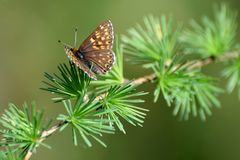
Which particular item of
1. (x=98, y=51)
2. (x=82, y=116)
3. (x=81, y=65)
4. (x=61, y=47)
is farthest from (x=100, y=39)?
(x=61, y=47)

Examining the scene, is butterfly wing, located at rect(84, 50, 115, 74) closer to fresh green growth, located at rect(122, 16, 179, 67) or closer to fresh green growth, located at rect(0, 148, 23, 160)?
fresh green growth, located at rect(122, 16, 179, 67)

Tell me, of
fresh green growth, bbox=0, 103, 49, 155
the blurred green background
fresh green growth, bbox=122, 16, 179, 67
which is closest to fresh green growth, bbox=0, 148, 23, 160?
fresh green growth, bbox=0, 103, 49, 155

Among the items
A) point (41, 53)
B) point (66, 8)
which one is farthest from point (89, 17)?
point (41, 53)

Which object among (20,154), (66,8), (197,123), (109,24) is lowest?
(197,123)

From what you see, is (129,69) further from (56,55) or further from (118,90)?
(118,90)

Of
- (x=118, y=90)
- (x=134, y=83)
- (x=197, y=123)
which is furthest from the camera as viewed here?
(x=197, y=123)

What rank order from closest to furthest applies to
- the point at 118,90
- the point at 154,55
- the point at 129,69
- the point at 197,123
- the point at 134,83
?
1. the point at 118,90
2. the point at 134,83
3. the point at 154,55
4. the point at 197,123
5. the point at 129,69

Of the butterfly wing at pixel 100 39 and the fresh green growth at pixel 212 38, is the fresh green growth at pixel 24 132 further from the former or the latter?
the fresh green growth at pixel 212 38
